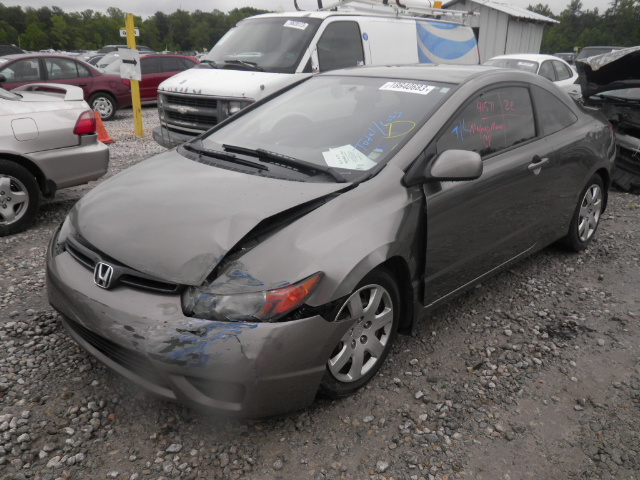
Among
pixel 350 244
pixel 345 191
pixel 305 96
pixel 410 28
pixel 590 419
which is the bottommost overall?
pixel 590 419

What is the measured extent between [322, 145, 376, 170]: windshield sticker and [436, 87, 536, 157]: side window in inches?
17.0

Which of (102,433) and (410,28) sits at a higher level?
(410,28)

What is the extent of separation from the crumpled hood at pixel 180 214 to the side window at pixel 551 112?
6.61 ft

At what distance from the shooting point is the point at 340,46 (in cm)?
723

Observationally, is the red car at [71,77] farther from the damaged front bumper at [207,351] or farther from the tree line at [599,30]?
the tree line at [599,30]

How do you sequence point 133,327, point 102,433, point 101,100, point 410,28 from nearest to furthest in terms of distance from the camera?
point 133,327, point 102,433, point 410,28, point 101,100

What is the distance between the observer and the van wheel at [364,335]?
256 centimetres

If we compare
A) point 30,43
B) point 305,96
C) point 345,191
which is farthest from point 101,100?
point 30,43

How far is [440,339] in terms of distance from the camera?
3.36 metres

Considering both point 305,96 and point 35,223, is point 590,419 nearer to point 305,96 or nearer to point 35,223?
point 305,96

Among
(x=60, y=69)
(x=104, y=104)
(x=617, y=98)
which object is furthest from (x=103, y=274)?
(x=104, y=104)

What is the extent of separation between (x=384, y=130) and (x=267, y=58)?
4349 millimetres

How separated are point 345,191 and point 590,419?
1674mm

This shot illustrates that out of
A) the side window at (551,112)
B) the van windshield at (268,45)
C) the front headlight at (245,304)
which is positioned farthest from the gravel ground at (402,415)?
the van windshield at (268,45)
